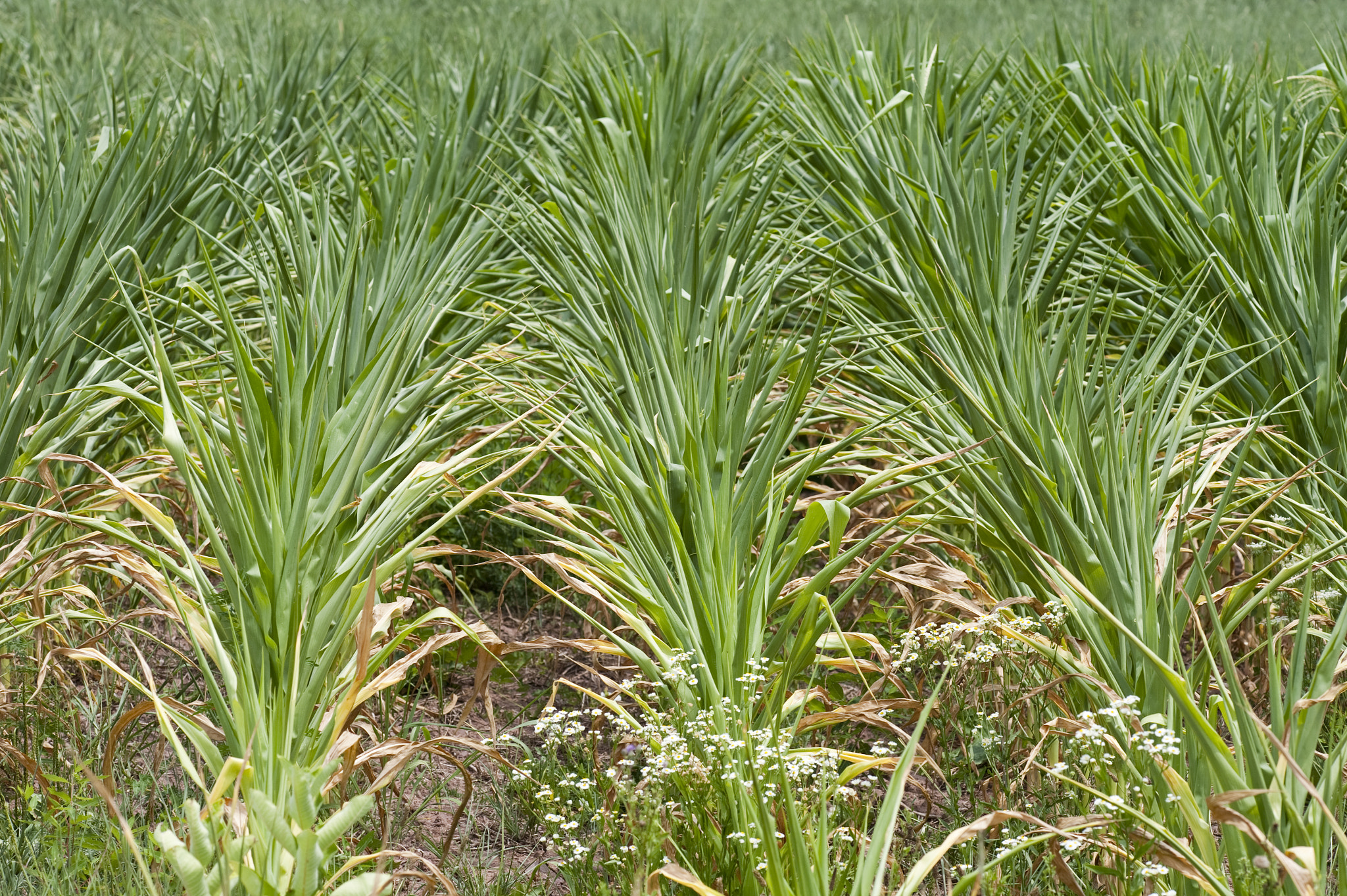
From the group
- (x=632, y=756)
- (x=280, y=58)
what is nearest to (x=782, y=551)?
(x=632, y=756)

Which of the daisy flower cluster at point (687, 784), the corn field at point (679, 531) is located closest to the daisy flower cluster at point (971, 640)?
the corn field at point (679, 531)

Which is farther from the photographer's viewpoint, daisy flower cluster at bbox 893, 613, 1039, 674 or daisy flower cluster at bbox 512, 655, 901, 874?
daisy flower cluster at bbox 893, 613, 1039, 674

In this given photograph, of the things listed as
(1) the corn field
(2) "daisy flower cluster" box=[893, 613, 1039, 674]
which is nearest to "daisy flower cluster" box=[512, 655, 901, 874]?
(1) the corn field

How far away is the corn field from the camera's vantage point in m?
1.39

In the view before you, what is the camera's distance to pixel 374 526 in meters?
1.65

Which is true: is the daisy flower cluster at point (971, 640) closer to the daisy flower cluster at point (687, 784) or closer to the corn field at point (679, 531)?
the corn field at point (679, 531)

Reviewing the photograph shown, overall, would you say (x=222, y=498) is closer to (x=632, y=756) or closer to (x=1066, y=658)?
(x=632, y=756)

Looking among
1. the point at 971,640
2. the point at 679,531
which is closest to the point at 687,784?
the point at 679,531

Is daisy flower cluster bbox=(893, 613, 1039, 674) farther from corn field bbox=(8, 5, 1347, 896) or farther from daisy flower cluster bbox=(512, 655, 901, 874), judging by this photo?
daisy flower cluster bbox=(512, 655, 901, 874)

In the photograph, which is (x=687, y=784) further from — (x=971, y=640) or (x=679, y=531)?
(x=971, y=640)

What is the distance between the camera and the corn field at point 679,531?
139cm

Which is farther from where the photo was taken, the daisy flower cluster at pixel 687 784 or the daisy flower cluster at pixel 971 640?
the daisy flower cluster at pixel 971 640

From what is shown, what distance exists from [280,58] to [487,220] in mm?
1860

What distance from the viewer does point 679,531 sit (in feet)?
5.61
